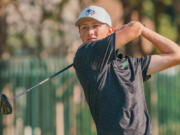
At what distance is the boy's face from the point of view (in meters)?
3.38

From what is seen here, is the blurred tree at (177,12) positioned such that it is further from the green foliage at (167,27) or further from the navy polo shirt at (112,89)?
the navy polo shirt at (112,89)

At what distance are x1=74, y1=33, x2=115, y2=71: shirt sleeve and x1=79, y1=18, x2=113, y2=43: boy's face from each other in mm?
172

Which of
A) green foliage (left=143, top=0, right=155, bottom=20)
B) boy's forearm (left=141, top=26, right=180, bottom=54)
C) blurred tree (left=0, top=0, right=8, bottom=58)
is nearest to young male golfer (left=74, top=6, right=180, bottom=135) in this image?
boy's forearm (left=141, top=26, right=180, bottom=54)

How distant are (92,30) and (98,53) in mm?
293

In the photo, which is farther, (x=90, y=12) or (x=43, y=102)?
(x=43, y=102)

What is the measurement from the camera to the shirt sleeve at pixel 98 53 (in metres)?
3.13

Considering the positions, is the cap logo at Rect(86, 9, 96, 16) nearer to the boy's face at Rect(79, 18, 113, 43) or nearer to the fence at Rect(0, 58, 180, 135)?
the boy's face at Rect(79, 18, 113, 43)

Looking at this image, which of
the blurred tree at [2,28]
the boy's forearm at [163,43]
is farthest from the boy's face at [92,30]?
the blurred tree at [2,28]

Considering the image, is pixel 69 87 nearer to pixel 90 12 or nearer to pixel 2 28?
pixel 2 28

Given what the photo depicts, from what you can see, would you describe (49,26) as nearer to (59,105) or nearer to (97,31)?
(59,105)

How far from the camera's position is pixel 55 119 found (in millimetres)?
7605

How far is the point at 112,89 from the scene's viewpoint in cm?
312

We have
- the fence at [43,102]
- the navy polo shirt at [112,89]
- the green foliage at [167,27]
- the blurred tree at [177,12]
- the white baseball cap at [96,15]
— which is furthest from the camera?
the green foliage at [167,27]

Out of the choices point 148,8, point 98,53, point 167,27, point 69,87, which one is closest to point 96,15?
point 98,53
